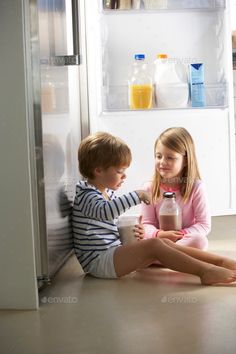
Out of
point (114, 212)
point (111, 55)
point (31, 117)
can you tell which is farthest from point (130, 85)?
point (31, 117)

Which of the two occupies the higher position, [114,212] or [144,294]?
[114,212]

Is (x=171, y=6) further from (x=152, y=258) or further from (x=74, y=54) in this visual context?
(x=152, y=258)

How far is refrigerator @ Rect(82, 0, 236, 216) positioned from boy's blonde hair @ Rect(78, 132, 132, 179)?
23.2 inches

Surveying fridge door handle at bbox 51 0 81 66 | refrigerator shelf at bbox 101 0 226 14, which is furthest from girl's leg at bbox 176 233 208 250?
refrigerator shelf at bbox 101 0 226 14

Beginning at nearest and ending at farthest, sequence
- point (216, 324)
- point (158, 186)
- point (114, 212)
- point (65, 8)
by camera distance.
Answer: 1. point (216, 324)
2. point (114, 212)
3. point (65, 8)
4. point (158, 186)

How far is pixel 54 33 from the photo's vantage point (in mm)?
1836

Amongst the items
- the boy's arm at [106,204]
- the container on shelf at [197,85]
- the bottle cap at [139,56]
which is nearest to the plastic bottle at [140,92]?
the bottle cap at [139,56]

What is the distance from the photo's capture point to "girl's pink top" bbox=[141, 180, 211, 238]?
6.88 feet

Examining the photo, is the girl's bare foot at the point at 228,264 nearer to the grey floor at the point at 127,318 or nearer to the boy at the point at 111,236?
the boy at the point at 111,236

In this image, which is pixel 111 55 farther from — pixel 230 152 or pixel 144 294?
pixel 144 294

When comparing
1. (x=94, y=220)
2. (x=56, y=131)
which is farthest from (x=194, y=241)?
(x=56, y=131)

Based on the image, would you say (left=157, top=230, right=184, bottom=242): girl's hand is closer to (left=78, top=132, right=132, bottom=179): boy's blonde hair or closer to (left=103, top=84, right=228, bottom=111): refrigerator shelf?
(left=78, top=132, right=132, bottom=179): boy's blonde hair

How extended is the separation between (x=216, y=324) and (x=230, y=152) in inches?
52.7

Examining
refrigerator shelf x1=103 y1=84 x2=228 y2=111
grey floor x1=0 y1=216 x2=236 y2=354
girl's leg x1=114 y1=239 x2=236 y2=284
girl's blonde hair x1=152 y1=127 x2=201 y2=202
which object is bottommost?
grey floor x1=0 y1=216 x2=236 y2=354
